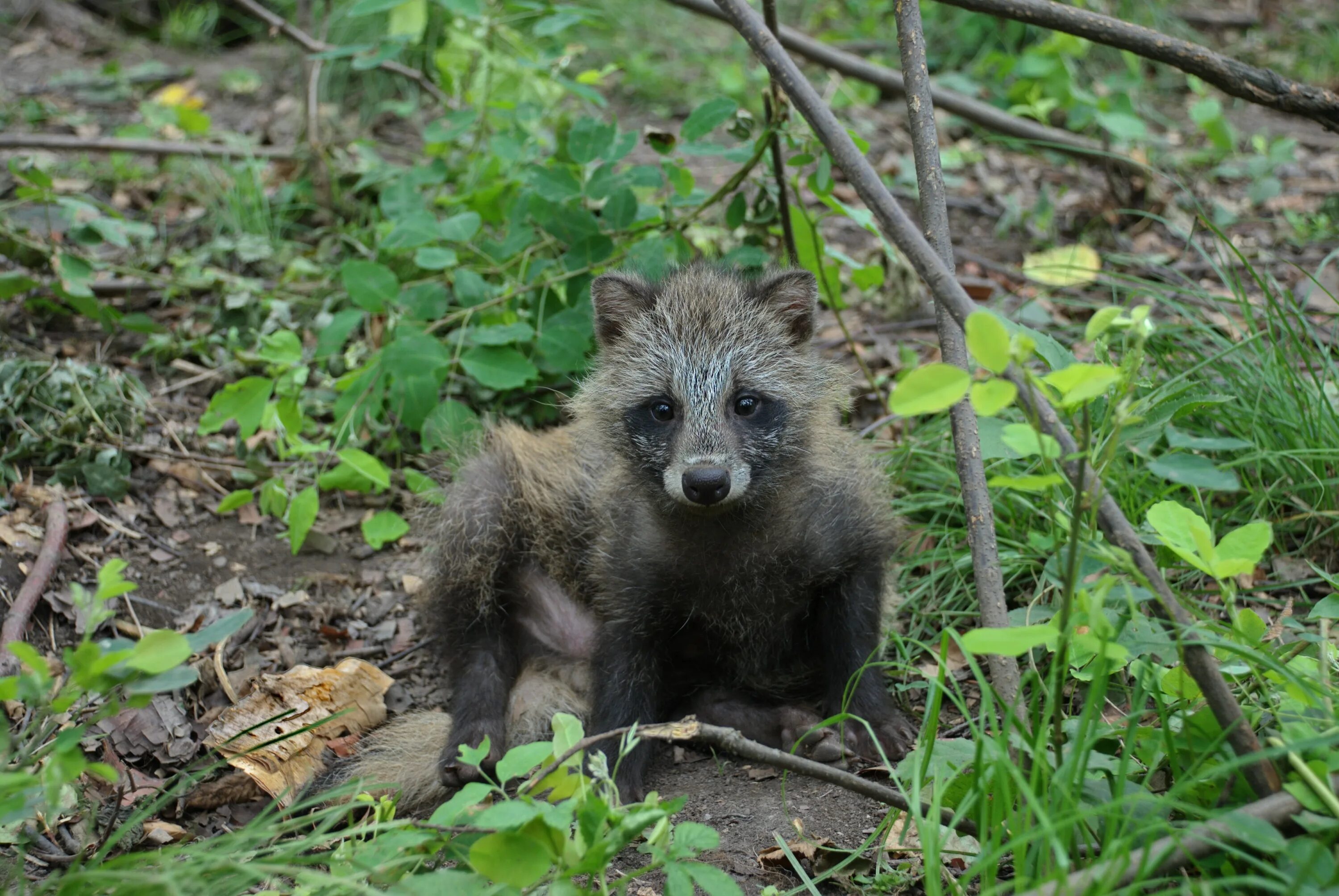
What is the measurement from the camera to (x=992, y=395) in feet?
7.04

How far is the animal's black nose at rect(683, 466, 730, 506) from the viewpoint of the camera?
11.8 ft

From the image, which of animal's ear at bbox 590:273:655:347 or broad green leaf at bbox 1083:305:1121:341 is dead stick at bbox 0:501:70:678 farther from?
broad green leaf at bbox 1083:305:1121:341

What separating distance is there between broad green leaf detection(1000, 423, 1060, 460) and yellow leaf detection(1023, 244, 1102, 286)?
3172mm

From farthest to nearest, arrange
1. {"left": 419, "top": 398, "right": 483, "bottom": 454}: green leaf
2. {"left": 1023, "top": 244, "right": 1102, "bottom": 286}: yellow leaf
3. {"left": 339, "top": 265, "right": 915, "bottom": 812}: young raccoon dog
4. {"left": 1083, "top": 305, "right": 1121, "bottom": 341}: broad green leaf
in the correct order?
{"left": 1023, "top": 244, "right": 1102, "bottom": 286}: yellow leaf, {"left": 419, "top": 398, "right": 483, "bottom": 454}: green leaf, {"left": 339, "top": 265, "right": 915, "bottom": 812}: young raccoon dog, {"left": 1083, "top": 305, "right": 1121, "bottom": 341}: broad green leaf

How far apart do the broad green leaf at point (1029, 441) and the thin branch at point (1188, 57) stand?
1908 millimetres

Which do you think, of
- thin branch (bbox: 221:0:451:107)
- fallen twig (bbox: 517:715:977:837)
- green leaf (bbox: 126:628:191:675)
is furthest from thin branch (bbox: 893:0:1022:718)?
thin branch (bbox: 221:0:451:107)

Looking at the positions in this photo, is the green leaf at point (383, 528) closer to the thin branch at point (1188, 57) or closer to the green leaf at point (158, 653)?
the green leaf at point (158, 653)

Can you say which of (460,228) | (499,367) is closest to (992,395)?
(499,367)

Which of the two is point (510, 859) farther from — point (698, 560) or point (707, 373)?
point (707, 373)

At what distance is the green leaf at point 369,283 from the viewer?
505cm

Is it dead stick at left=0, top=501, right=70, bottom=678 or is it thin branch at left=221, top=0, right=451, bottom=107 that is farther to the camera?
thin branch at left=221, top=0, right=451, bottom=107

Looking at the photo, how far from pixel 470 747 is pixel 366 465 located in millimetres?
1490

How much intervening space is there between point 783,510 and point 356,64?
10.7ft

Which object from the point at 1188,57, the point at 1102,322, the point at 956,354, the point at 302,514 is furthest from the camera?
the point at 302,514
